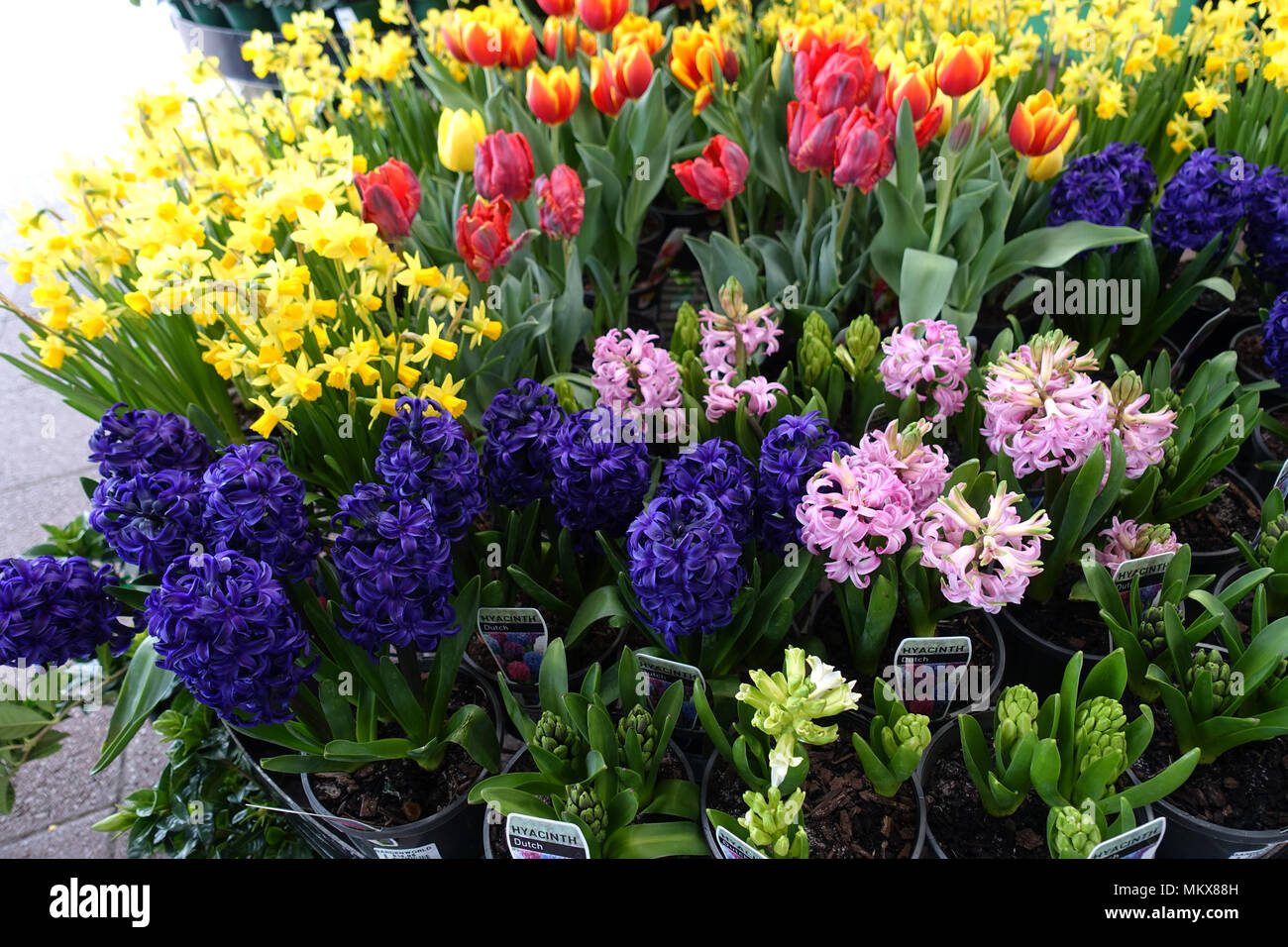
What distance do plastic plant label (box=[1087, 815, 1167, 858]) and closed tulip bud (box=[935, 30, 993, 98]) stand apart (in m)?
1.15

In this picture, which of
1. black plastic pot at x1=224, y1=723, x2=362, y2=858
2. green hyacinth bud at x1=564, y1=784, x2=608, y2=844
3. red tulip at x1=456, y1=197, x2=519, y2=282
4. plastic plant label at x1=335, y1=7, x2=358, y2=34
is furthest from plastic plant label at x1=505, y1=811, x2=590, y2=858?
plastic plant label at x1=335, y1=7, x2=358, y2=34

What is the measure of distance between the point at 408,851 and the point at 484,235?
0.93m

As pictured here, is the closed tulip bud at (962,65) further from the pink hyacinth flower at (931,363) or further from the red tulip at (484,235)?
the red tulip at (484,235)

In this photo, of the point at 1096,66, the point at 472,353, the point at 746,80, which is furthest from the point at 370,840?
the point at 1096,66

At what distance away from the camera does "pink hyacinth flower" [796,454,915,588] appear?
982mm

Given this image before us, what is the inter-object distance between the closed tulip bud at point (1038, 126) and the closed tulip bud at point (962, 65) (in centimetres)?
11

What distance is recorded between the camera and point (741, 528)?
1.07m

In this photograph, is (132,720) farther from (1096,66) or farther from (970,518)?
(1096,66)

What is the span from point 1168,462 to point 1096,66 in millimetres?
1139

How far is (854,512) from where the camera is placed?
98 centimetres

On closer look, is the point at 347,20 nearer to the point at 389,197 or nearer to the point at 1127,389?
the point at 389,197

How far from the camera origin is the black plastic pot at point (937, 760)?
3.44 feet

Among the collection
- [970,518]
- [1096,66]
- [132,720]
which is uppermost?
[1096,66]

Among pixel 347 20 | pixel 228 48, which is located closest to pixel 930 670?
pixel 347 20
